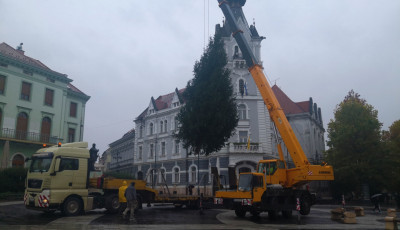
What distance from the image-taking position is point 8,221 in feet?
41.7

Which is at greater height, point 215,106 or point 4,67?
point 4,67

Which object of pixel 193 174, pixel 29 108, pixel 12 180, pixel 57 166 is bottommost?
pixel 12 180

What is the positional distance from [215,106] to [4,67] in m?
21.4

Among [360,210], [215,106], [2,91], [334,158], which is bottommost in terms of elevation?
[360,210]

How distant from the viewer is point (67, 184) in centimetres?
1566

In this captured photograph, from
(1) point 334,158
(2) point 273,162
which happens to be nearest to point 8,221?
(2) point 273,162

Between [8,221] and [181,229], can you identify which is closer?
[181,229]

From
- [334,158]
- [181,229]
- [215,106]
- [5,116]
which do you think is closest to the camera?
[181,229]

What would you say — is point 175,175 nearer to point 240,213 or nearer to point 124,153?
point 124,153

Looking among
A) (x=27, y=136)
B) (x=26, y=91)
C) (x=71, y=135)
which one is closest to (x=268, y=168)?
(x=27, y=136)

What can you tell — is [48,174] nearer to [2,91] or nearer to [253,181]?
[253,181]

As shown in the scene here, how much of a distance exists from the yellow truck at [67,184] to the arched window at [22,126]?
17.0 metres

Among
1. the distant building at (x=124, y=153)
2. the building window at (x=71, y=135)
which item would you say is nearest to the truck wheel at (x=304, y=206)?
the building window at (x=71, y=135)

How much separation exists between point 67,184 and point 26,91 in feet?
68.2
